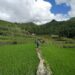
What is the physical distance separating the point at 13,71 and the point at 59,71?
492 centimetres

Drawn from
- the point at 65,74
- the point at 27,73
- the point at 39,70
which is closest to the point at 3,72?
the point at 27,73

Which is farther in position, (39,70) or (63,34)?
(63,34)

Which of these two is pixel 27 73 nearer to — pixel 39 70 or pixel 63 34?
pixel 39 70

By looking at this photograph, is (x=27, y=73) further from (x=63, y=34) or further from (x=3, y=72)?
(x=63, y=34)

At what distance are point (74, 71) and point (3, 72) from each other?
7.84 metres

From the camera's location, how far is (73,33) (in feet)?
431

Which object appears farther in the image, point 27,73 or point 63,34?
point 63,34

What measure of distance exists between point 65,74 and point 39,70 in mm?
2716

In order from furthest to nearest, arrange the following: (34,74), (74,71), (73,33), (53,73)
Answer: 1. (73,33)
2. (74,71)
3. (53,73)
4. (34,74)

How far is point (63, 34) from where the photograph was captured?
465 feet

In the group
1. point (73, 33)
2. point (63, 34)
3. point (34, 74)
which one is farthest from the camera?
point (63, 34)

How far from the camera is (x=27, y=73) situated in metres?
19.3

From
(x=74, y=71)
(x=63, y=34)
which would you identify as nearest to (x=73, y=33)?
(x=63, y=34)

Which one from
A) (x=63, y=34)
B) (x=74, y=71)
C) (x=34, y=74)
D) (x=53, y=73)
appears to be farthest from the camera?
(x=63, y=34)
